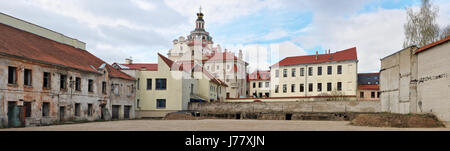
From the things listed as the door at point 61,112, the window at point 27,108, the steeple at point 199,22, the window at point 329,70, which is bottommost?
the door at point 61,112

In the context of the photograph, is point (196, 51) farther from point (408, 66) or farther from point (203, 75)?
point (408, 66)

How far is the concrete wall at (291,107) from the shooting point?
3553 cm

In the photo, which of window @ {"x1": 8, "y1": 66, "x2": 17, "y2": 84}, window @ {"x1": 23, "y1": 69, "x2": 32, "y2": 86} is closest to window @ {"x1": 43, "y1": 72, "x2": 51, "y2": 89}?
window @ {"x1": 23, "y1": 69, "x2": 32, "y2": 86}

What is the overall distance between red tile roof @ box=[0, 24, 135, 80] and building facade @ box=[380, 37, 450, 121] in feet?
80.1

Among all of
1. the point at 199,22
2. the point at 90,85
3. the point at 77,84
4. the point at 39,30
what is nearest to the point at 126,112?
the point at 90,85

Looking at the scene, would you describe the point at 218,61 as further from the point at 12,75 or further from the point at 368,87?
the point at 12,75

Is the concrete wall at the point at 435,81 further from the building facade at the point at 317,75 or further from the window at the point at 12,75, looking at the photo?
the building facade at the point at 317,75

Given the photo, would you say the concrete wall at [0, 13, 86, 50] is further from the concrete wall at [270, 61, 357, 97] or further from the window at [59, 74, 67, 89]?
the concrete wall at [270, 61, 357, 97]

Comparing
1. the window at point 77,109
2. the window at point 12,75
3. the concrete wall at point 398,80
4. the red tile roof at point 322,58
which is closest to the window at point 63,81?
the window at point 77,109

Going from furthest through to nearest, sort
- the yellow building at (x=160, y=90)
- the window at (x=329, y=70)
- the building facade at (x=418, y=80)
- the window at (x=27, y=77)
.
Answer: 1. the window at (x=329, y=70)
2. the yellow building at (x=160, y=90)
3. the window at (x=27, y=77)
4. the building facade at (x=418, y=80)

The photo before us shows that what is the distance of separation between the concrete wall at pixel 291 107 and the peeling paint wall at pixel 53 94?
10415mm

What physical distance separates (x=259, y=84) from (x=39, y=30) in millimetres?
56193

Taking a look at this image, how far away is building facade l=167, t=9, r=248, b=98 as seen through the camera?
76.8 meters

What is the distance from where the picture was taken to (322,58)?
5425 centimetres
